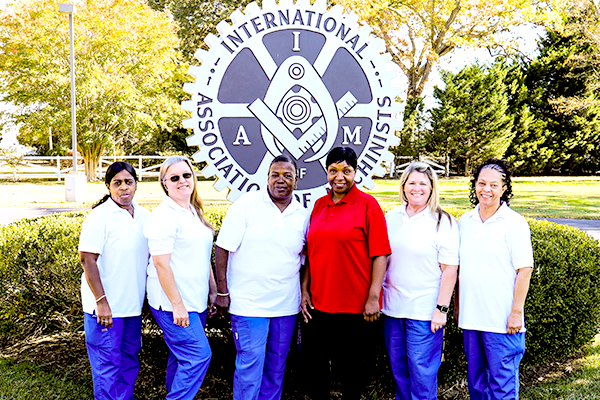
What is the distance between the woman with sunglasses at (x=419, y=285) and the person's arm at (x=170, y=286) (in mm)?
1225

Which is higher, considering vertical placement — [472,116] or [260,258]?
[472,116]

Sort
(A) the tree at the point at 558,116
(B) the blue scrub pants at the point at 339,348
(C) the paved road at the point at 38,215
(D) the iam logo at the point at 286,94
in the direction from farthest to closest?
(A) the tree at the point at 558,116
(C) the paved road at the point at 38,215
(D) the iam logo at the point at 286,94
(B) the blue scrub pants at the point at 339,348

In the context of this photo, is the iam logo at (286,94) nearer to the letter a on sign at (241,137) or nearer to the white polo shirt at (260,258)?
the letter a on sign at (241,137)

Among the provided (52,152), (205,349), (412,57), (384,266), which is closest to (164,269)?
(205,349)

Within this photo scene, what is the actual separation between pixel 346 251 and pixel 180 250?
38.2 inches

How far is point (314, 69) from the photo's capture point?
15.9 feet

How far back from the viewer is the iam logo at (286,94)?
4684 mm

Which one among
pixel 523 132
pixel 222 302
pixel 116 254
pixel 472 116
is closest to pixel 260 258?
pixel 222 302

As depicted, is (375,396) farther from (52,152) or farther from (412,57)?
(52,152)

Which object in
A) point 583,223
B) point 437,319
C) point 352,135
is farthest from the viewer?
point 583,223

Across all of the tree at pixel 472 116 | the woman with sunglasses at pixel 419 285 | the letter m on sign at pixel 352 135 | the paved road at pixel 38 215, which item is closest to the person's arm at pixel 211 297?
the woman with sunglasses at pixel 419 285

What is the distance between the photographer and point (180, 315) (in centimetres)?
298

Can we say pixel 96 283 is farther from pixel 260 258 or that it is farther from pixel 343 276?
pixel 343 276

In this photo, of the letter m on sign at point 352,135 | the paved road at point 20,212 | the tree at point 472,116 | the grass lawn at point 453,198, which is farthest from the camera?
the tree at point 472,116
